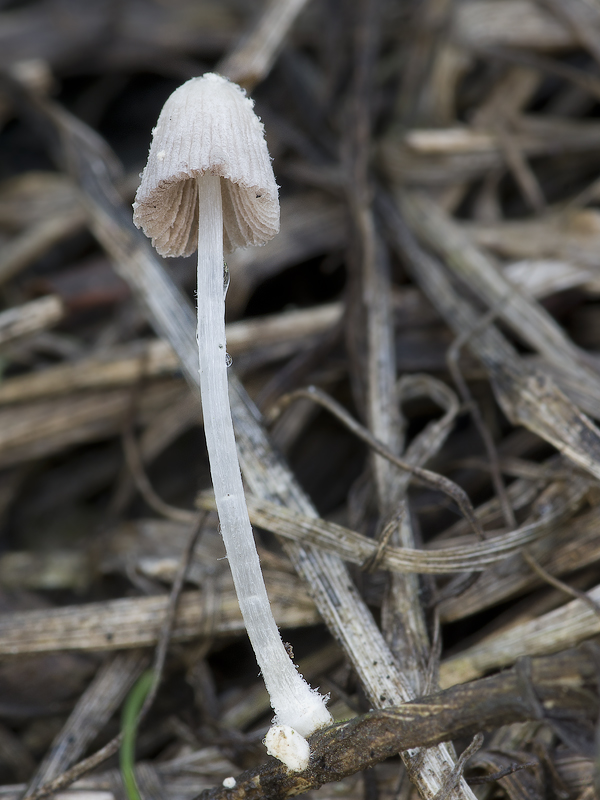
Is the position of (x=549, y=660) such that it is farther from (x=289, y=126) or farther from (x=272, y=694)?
(x=289, y=126)

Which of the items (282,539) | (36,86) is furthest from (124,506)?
(36,86)

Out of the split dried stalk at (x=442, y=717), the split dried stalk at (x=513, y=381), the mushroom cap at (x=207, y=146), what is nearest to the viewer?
the split dried stalk at (x=442, y=717)

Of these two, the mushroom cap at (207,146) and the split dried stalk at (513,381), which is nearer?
the mushroom cap at (207,146)

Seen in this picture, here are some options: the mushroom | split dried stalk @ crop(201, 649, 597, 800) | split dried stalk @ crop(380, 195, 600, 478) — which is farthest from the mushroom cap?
split dried stalk @ crop(201, 649, 597, 800)

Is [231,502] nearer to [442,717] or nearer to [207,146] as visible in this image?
[442,717]

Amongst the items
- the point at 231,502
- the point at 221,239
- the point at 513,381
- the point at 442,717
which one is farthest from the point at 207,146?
the point at 442,717

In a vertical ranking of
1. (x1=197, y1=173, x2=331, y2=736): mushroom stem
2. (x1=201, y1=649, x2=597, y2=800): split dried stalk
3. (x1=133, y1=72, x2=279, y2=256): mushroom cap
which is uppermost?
(x1=133, y1=72, x2=279, y2=256): mushroom cap

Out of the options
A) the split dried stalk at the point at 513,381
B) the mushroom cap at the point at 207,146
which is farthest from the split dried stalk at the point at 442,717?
the mushroom cap at the point at 207,146

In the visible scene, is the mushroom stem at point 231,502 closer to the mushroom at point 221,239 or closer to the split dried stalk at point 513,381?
the mushroom at point 221,239

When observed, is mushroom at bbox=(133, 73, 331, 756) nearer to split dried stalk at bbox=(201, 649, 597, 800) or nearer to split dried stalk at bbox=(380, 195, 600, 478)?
split dried stalk at bbox=(201, 649, 597, 800)
